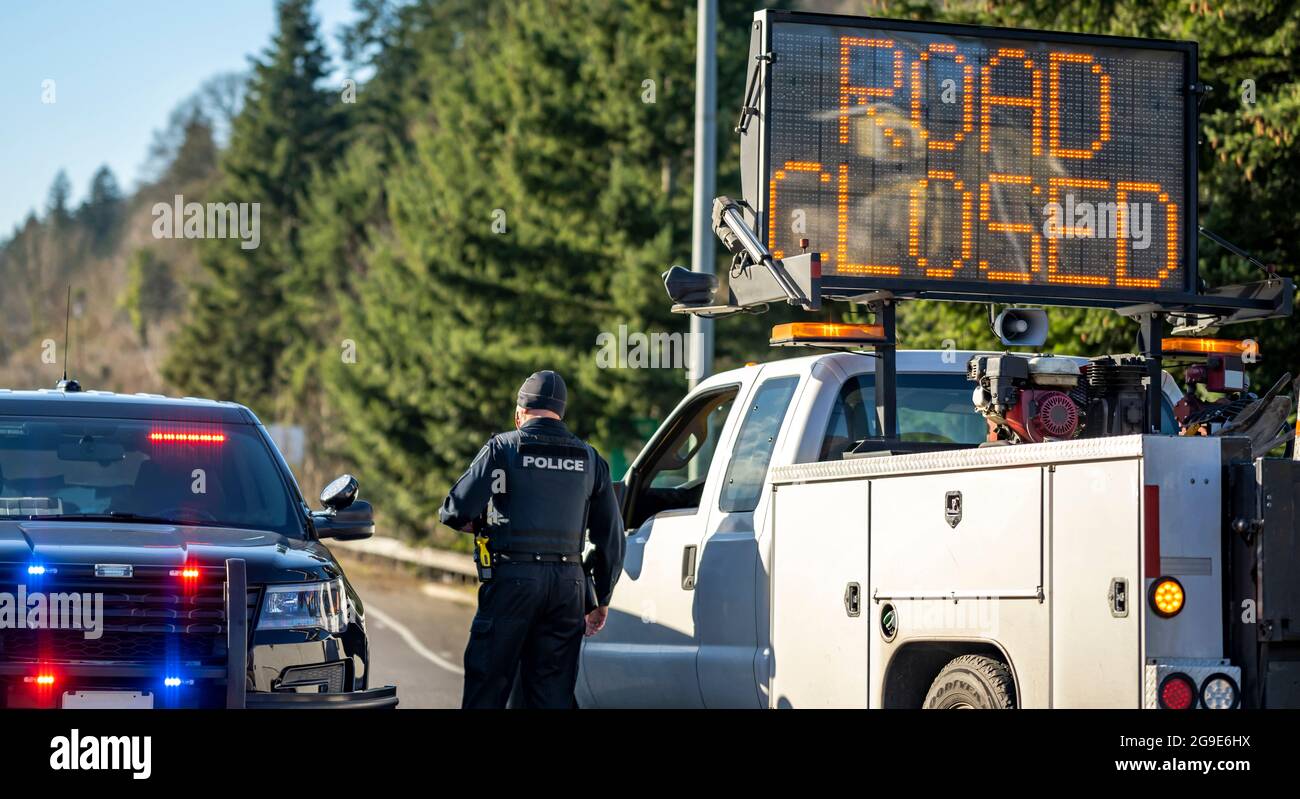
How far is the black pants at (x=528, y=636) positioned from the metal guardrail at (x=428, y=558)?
65.2 ft

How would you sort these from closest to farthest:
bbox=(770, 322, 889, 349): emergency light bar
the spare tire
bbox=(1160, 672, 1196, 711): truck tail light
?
bbox=(1160, 672, 1196, 711): truck tail light < the spare tire < bbox=(770, 322, 889, 349): emergency light bar

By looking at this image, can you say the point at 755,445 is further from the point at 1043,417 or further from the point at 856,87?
the point at 1043,417

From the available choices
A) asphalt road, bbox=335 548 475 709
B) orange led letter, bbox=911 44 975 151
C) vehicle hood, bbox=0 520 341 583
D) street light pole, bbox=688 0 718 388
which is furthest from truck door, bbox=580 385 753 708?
street light pole, bbox=688 0 718 388

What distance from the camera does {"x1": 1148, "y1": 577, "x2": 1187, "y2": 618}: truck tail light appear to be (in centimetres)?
542

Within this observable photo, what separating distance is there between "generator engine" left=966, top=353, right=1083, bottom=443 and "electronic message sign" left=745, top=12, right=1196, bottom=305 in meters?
1.35

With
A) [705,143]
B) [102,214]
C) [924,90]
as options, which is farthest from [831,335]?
[102,214]

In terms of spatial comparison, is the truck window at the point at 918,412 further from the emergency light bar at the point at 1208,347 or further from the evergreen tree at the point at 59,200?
the evergreen tree at the point at 59,200

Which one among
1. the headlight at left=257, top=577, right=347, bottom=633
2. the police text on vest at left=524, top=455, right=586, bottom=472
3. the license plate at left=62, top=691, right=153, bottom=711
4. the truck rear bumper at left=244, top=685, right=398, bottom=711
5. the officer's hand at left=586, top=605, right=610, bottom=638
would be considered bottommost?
the truck rear bumper at left=244, top=685, right=398, bottom=711

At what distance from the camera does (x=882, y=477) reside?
688 cm

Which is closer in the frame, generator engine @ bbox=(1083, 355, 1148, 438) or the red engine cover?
the red engine cover

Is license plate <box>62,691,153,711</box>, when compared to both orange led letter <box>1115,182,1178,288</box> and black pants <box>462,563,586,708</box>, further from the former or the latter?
orange led letter <box>1115,182,1178,288</box>

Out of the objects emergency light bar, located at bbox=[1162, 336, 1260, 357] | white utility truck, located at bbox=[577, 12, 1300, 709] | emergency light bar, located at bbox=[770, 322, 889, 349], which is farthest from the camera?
emergency light bar, located at bbox=[1162, 336, 1260, 357]

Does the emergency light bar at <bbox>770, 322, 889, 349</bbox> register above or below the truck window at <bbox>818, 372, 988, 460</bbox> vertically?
above

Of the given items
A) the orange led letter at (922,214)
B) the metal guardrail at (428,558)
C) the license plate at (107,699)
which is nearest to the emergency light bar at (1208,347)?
the orange led letter at (922,214)
